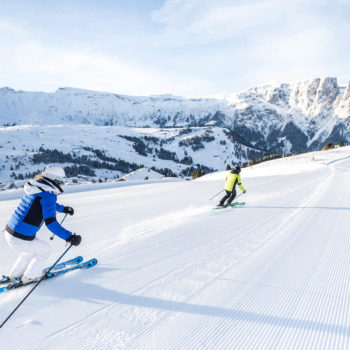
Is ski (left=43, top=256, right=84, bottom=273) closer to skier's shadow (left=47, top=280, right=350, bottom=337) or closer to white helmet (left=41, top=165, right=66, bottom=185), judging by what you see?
skier's shadow (left=47, top=280, right=350, bottom=337)

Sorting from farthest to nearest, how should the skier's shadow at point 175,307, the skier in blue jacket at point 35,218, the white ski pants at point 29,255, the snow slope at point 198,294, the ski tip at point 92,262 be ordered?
the ski tip at point 92,262 → the white ski pants at point 29,255 → the skier in blue jacket at point 35,218 → the skier's shadow at point 175,307 → the snow slope at point 198,294

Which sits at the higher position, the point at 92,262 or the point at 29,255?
the point at 29,255

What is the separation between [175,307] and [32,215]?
106 inches

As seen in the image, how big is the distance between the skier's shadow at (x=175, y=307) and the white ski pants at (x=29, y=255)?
476 mm

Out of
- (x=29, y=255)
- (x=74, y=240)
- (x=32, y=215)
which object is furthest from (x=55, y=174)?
(x=29, y=255)

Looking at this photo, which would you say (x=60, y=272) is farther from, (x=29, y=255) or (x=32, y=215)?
(x=32, y=215)

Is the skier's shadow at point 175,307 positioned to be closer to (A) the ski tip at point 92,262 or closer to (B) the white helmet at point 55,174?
(A) the ski tip at point 92,262

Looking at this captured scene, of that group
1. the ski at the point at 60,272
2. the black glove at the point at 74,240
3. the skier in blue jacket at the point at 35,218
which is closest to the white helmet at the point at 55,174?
the skier in blue jacket at the point at 35,218

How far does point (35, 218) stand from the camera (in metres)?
4.38

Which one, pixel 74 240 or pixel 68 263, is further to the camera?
pixel 68 263

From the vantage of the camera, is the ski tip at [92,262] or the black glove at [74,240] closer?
the black glove at [74,240]

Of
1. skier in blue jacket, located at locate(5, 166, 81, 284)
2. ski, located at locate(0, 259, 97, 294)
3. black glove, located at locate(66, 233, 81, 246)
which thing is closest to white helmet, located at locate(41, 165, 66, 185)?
skier in blue jacket, located at locate(5, 166, 81, 284)

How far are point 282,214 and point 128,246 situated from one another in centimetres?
575

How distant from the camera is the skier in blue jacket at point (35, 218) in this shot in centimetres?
431
